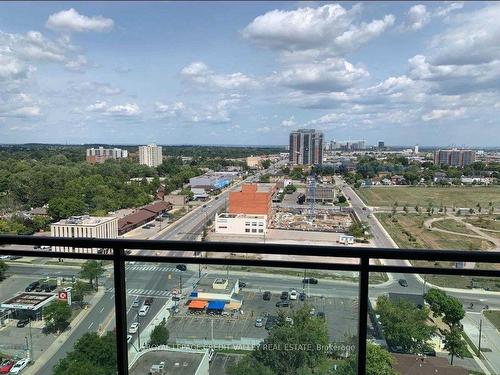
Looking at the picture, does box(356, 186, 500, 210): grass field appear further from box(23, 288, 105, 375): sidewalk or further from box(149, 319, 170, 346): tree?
box(23, 288, 105, 375): sidewalk

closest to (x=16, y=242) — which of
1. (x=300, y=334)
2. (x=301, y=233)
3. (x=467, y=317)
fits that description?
(x=300, y=334)

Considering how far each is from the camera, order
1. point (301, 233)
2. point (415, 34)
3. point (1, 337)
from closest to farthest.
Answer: point (1, 337) < point (415, 34) < point (301, 233)

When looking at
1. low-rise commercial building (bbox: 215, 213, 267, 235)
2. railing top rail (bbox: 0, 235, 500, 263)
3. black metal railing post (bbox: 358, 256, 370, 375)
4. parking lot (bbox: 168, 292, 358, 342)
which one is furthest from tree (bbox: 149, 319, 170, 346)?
low-rise commercial building (bbox: 215, 213, 267, 235)

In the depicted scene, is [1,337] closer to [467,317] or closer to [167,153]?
[467,317]

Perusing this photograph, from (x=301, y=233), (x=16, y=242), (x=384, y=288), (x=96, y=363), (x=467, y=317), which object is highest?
(x=16, y=242)

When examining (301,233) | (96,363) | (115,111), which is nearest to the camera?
(96,363)

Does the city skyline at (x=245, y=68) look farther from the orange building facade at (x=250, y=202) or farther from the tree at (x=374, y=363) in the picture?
the tree at (x=374, y=363)

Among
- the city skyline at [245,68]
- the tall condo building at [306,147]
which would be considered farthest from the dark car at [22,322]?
the tall condo building at [306,147]

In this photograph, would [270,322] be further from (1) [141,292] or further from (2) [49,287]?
(2) [49,287]
